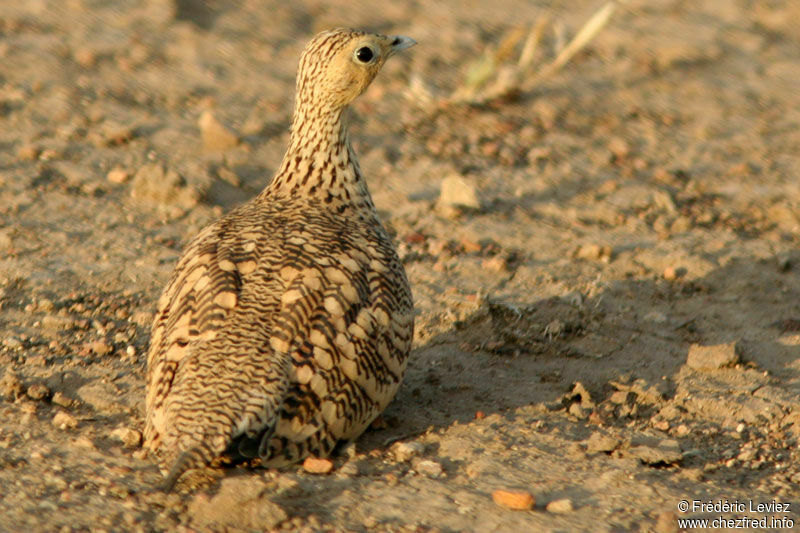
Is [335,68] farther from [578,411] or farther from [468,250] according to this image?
[578,411]

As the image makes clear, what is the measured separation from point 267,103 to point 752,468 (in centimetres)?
479

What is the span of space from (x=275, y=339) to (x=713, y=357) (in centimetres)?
232

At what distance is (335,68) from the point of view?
18.2 ft

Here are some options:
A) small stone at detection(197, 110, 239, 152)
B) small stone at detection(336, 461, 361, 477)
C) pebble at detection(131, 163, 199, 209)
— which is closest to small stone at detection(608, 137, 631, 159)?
small stone at detection(197, 110, 239, 152)

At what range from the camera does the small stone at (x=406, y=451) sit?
4.62 meters

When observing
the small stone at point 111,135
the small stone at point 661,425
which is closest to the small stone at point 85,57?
the small stone at point 111,135

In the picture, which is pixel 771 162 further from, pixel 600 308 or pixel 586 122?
pixel 600 308

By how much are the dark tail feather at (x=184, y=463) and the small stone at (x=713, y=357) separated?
8.56 ft

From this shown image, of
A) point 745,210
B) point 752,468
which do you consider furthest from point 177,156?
point 752,468

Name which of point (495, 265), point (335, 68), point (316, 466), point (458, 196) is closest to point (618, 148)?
point (458, 196)

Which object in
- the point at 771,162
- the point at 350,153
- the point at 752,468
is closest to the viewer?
the point at 752,468

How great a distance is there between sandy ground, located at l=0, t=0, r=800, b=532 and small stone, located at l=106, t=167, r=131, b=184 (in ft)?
0.22

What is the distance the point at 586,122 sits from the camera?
8.68m

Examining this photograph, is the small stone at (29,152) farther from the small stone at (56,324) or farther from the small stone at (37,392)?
the small stone at (37,392)
